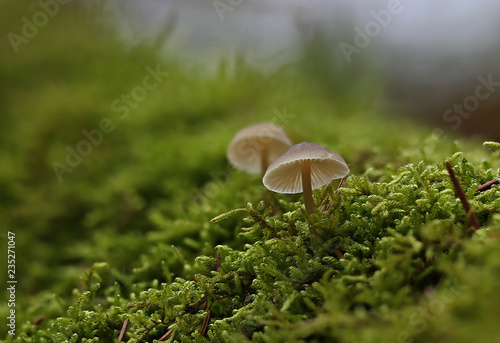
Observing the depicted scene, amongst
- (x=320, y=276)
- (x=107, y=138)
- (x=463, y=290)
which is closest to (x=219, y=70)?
(x=107, y=138)

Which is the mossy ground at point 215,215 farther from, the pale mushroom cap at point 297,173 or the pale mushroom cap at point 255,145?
the pale mushroom cap at point 255,145

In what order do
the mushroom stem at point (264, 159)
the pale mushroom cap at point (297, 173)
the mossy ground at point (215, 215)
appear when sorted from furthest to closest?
the mushroom stem at point (264, 159) < the pale mushroom cap at point (297, 173) < the mossy ground at point (215, 215)

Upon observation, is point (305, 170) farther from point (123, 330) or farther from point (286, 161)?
point (123, 330)

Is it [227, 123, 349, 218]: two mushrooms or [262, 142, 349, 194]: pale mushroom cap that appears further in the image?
[262, 142, 349, 194]: pale mushroom cap

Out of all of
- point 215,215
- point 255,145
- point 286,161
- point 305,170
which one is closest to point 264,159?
point 255,145

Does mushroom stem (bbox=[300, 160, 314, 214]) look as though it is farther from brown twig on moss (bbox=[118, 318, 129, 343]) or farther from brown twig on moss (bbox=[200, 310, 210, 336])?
brown twig on moss (bbox=[118, 318, 129, 343])

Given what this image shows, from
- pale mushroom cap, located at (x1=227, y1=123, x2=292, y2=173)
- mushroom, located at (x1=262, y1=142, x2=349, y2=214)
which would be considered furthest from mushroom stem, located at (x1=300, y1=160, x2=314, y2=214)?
pale mushroom cap, located at (x1=227, y1=123, x2=292, y2=173)

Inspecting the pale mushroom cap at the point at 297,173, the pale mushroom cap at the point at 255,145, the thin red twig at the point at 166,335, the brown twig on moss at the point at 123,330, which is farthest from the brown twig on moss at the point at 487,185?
the brown twig on moss at the point at 123,330
